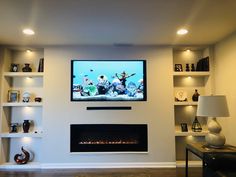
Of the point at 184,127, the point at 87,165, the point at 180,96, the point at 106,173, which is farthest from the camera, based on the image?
the point at 180,96

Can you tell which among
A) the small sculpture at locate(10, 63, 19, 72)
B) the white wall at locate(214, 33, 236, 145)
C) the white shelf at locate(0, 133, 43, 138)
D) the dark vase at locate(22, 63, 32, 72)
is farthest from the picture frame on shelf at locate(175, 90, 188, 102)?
the small sculpture at locate(10, 63, 19, 72)

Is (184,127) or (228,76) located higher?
(228,76)

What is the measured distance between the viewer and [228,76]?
389cm

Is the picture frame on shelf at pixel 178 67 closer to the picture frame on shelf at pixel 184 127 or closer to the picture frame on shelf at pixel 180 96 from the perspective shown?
the picture frame on shelf at pixel 180 96

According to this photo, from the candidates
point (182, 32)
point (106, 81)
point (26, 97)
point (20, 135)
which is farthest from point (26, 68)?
point (182, 32)

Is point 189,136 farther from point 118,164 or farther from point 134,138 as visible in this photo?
point 118,164

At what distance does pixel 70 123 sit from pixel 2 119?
54.2 inches

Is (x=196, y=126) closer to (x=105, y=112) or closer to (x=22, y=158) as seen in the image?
(x=105, y=112)

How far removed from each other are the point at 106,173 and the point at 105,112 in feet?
3.79

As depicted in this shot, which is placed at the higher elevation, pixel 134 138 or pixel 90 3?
pixel 90 3

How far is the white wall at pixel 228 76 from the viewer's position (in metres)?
3.71

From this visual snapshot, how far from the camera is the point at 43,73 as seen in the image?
14.2 ft

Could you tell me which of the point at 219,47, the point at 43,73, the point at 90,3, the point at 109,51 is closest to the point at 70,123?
the point at 43,73

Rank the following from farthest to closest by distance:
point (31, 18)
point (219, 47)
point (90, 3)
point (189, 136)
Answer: point (189, 136) < point (219, 47) < point (31, 18) < point (90, 3)
